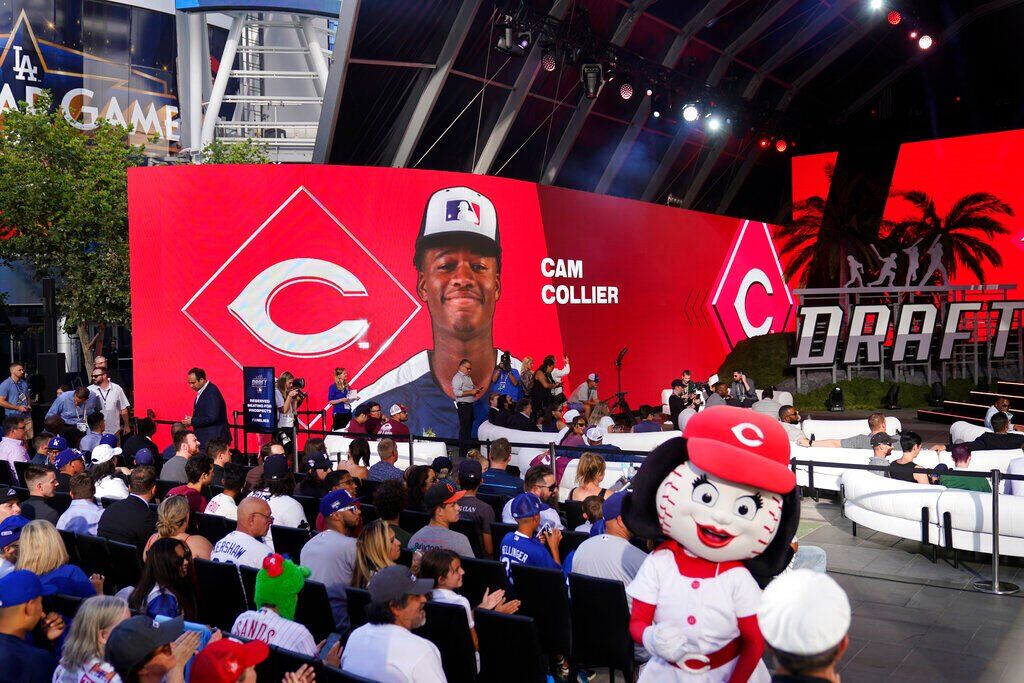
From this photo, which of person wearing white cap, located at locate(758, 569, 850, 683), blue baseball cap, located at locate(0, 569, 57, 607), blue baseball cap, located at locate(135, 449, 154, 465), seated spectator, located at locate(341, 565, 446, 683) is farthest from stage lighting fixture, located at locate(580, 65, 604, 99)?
person wearing white cap, located at locate(758, 569, 850, 683)

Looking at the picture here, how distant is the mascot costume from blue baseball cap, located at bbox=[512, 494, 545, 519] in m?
1.85

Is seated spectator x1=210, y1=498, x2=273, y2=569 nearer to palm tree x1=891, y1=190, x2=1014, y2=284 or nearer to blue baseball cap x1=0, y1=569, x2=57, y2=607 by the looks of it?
blue baseball cap x1=0, y1=569, x2=57, y2=607

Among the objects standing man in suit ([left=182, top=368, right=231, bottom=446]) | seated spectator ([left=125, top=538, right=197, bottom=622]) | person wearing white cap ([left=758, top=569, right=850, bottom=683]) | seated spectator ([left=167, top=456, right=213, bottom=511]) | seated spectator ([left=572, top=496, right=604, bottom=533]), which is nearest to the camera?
person wearing white cap ([left=758, top=569, right=850, bottom=683])

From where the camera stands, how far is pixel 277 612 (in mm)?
5184

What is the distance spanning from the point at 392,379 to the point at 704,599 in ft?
38.1

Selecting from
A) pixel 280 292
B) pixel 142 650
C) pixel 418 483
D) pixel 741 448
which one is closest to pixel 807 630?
pixel 741 448

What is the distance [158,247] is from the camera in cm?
1457

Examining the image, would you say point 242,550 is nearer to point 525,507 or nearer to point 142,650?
point 525,507

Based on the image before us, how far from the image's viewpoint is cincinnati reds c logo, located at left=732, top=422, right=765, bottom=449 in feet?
13.9

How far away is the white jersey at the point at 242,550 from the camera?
19.5 ft

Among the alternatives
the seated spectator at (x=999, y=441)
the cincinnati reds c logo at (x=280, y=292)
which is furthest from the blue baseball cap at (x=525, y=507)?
the cincinnati reds c logo at (x=280, y=292)

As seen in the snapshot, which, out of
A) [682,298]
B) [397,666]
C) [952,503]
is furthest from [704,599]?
[682,298]

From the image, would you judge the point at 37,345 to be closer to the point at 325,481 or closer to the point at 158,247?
the point at 158,247

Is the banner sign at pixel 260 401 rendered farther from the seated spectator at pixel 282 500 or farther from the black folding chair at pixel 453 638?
the black folding chair at pixel 453 638
